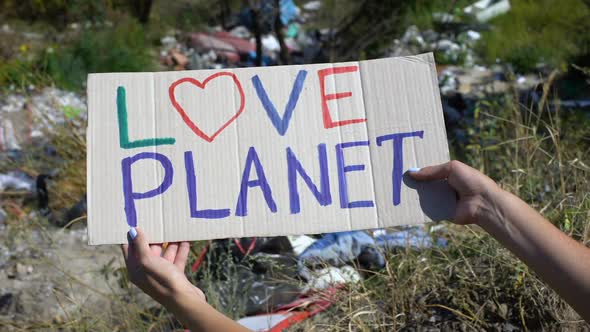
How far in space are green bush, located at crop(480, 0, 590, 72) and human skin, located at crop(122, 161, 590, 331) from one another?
14.6 ft

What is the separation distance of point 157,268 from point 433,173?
0.71m

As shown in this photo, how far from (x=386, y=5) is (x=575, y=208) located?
3.24m

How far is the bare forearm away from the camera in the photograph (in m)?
1.09

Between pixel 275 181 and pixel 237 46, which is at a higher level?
pixel 237 46

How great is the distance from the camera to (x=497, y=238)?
126 cm

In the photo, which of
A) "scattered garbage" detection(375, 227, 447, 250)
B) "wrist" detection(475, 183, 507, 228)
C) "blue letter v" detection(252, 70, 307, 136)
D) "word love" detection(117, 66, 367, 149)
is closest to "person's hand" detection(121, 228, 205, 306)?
"word love" detection(117, 66, 367, 149)

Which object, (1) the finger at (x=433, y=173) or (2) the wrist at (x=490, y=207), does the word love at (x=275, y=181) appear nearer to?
(1) the finger at (x=433, y=173)

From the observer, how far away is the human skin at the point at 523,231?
1100 millimetres

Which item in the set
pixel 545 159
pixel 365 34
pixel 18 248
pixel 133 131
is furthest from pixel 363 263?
pixel 365 34

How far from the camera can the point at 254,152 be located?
139cm

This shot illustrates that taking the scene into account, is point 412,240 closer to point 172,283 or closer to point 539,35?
point 172,283

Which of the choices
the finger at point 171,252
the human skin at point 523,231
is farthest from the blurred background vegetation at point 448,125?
the finger at point 171,252

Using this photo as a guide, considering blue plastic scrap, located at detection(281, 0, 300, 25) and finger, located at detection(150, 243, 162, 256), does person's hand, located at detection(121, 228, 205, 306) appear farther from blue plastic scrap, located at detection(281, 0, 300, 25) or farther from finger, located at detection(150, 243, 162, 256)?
blue plastic scrap, located at detection(281, 0, 300, 25)

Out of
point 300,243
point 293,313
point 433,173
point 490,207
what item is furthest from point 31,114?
point 490,207
